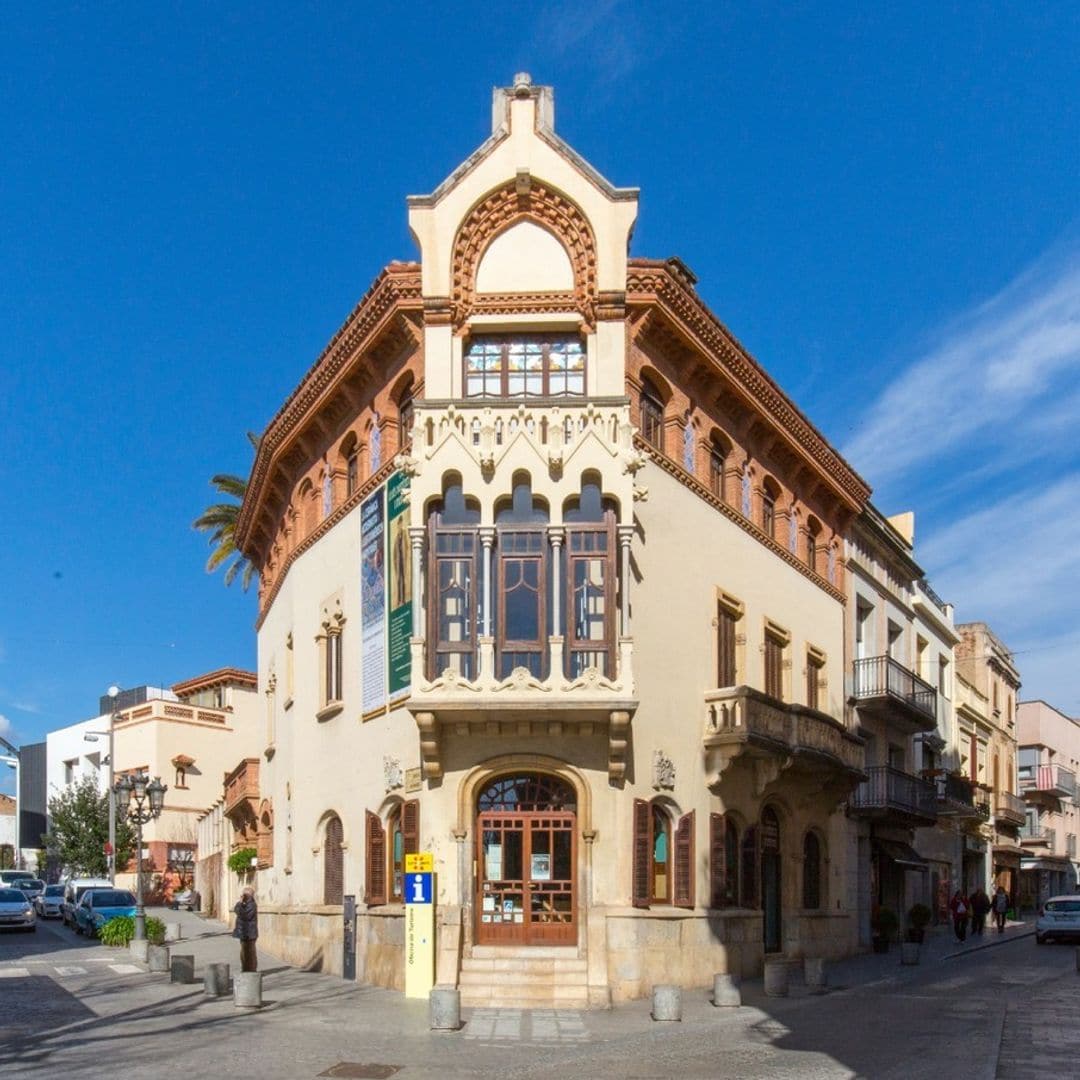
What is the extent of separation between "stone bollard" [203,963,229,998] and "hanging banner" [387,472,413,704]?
5.18 m

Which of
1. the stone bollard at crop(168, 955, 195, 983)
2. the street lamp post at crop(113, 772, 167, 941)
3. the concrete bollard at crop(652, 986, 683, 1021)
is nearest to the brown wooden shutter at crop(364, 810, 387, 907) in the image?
the stone bollard at crop(168, 955, 195, 983)

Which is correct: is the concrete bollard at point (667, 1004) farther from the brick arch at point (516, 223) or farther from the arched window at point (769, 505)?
the arched window at point (769, 505)

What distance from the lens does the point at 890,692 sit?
113ft

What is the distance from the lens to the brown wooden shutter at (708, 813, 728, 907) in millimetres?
23875

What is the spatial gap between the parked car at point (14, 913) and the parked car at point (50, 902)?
769 cm

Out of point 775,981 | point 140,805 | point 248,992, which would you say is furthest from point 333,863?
point 775,981

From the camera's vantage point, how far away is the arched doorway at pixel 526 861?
21.4 metres

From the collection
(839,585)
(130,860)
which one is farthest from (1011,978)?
(130,860)

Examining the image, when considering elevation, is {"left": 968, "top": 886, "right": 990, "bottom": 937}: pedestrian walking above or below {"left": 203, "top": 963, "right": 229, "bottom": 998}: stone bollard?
below

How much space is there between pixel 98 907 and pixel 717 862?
19732mm

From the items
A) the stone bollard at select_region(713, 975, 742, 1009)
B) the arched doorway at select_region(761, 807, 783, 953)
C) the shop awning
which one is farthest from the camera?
the shop awning

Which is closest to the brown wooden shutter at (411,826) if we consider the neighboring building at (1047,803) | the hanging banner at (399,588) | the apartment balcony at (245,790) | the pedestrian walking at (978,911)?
the hanging banner at (399,588)

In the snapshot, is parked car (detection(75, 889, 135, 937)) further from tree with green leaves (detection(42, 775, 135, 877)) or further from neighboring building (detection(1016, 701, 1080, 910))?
neighboring building (detection(1016, 701, 1080, 910))

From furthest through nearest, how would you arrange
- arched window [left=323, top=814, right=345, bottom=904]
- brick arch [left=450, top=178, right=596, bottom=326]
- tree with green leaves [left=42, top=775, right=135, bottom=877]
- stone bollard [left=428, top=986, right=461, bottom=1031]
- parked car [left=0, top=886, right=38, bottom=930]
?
1. tree with green leaves [left=42, top=775, right=135, bottom=877]
2. parked car [left=0, top=886, right=38, bottom=930]
3. arched window [left=323, top=814, right=345, bottom=904]
4. brick arch [left=450, top=178, right=596, bottom=326]
5. stone bollard [left=428, top=986, right=461, bottom=1031]
